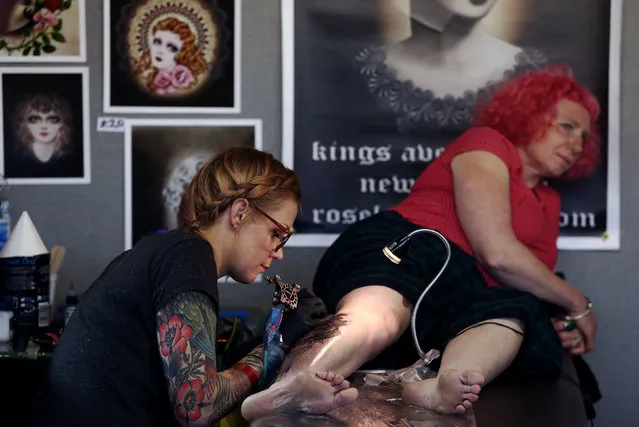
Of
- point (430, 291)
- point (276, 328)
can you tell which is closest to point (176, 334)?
point (276, 328)

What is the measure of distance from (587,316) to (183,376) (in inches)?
51.0

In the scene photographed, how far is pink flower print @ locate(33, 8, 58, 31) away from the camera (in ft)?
8.95

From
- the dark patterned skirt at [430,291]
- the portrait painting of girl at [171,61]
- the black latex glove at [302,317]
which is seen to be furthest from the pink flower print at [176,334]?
the portrait painting of girl at [171,61]

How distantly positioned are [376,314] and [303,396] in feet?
1.24

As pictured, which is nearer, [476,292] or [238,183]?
[238,183]

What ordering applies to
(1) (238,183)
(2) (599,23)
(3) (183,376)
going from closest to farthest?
1. (3) (183,376)
2. (1) (238,183)
3. (2) (599,23)

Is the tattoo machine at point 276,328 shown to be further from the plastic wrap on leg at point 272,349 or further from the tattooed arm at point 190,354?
the tattooed arm at point 190,354

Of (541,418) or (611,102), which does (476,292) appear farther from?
(611,102)

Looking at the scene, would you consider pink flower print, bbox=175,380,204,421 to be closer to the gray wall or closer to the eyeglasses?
the eyeglasses

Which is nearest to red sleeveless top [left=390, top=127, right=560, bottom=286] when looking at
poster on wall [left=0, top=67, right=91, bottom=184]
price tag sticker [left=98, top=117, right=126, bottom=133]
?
price tag sticker [left=98, top=117, right=126, bottom=133]

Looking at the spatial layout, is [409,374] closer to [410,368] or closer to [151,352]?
[410,368]

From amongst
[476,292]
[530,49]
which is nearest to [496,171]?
[476,292]

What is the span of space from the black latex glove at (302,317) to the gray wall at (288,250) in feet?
2.61

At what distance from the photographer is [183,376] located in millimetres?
1511
